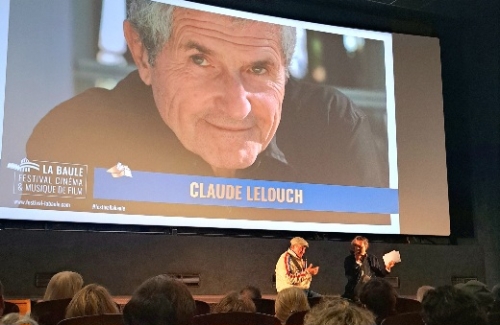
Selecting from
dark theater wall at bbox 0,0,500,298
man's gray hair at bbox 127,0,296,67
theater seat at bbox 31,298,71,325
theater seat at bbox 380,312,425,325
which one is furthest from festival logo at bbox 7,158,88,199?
theater seat at bbox 380,312,425,325

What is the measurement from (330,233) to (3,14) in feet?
13.7

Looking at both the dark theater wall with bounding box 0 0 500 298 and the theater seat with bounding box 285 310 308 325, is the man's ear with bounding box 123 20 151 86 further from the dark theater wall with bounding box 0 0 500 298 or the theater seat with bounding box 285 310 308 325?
the theater seat with bounding box 285 310 308 325

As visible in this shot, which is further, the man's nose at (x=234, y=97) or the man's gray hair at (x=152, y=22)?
the man's nose at (x=234, y=97)

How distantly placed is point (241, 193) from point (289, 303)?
3.07 metres

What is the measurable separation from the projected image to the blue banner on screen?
12mm

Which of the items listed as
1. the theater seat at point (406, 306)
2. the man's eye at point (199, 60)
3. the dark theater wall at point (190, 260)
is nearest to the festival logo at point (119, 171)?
the dark theater wall at point (190, 260)

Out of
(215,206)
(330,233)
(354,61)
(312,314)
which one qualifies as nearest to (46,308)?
(312,314)

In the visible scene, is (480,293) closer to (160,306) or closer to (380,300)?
(380,300)

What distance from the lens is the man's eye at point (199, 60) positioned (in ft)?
20.2

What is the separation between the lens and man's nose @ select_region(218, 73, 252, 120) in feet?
20.3

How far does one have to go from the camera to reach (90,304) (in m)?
2.69

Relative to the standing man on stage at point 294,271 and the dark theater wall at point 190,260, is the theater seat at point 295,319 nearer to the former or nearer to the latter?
the standing man on stage at point 294,271

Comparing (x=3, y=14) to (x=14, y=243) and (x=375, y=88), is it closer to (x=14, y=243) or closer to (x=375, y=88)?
(x=14, y=243)

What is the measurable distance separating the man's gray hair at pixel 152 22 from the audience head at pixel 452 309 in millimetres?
4610
